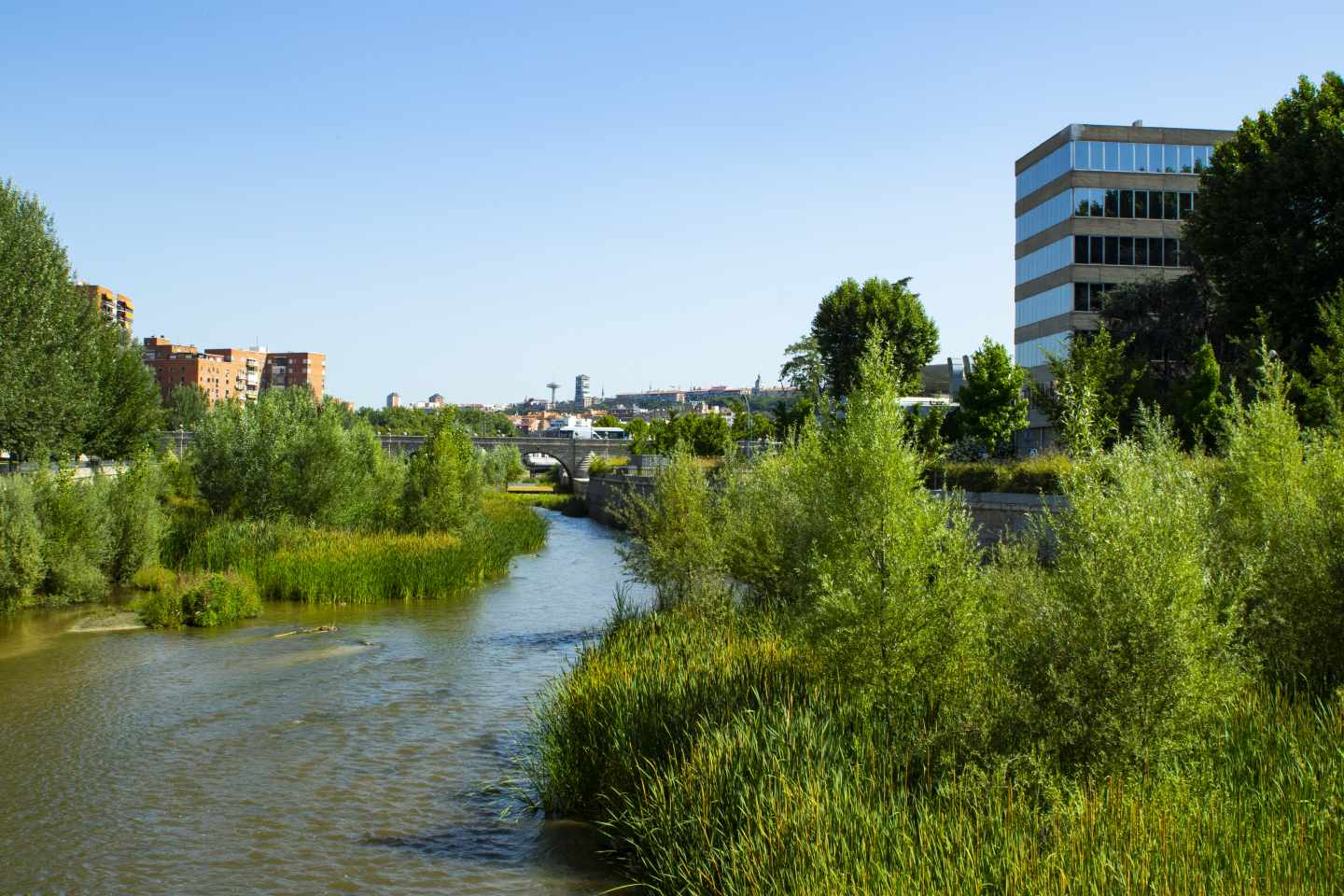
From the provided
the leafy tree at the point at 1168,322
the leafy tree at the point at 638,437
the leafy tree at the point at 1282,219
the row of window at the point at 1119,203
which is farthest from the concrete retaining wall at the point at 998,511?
the leafy tree at the point at 638,437

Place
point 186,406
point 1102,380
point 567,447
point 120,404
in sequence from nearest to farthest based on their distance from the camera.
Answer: point 1102,380 → point 120,404 → point 567,447 → point 186,406

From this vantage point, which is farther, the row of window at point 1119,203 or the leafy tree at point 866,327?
the leafy tree at point 866,327

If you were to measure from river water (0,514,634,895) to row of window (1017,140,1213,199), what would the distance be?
1869 inches

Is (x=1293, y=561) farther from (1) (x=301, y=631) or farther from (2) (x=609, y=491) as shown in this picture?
(2) (x=609, y=491)

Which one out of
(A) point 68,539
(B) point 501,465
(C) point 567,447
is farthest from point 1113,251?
(C) point 567,447

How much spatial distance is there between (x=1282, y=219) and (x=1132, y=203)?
78.6ft

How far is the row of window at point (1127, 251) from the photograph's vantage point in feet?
194

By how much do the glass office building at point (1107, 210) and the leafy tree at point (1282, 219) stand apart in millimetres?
19557

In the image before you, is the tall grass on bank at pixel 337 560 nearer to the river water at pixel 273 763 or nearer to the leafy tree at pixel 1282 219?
the river water at pixel 273 763

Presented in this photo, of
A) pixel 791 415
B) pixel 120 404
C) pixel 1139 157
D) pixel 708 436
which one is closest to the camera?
pixel 120 404

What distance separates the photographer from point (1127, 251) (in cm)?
5984

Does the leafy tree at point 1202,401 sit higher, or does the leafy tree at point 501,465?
the leafy tree at point 1202,401

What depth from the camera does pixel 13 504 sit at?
80.6ft

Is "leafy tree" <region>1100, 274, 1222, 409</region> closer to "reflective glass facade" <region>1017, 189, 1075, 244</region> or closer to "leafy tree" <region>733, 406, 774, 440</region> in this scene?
"reflective glass facade" <region>1017, 189, 1075, 244</region>
